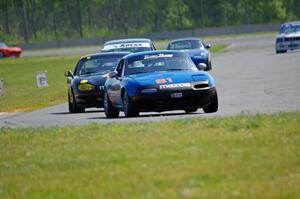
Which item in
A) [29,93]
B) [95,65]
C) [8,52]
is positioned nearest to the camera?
[95,65]

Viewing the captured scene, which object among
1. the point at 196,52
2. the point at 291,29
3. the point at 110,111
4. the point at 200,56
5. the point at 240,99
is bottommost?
the point at 291,29

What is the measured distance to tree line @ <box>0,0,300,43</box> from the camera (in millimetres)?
129250

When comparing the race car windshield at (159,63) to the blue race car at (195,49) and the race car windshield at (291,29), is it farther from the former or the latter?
the race car windshield at (291,29)

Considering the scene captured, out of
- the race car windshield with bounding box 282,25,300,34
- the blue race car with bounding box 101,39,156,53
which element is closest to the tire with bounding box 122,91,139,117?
the blue race car with bounding box 101,39,156,53

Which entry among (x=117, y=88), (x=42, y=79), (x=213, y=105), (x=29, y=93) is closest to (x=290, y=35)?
(x=42, y=79)

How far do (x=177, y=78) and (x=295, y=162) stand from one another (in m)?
9.24

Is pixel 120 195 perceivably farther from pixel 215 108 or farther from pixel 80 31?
pixel 80 31

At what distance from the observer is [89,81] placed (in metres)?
23.5

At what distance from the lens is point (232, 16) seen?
13512 cm

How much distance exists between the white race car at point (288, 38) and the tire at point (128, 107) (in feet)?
105

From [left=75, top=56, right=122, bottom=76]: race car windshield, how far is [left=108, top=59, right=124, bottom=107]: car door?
4.09 m

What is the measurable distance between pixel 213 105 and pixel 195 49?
873 inches

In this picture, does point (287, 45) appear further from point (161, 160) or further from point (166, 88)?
point (161, 160)

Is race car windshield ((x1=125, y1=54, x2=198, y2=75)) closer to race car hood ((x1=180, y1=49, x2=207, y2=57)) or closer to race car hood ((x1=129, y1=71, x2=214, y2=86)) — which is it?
race car hood ((x1=129, y1=71, x2=214, y2=86))
